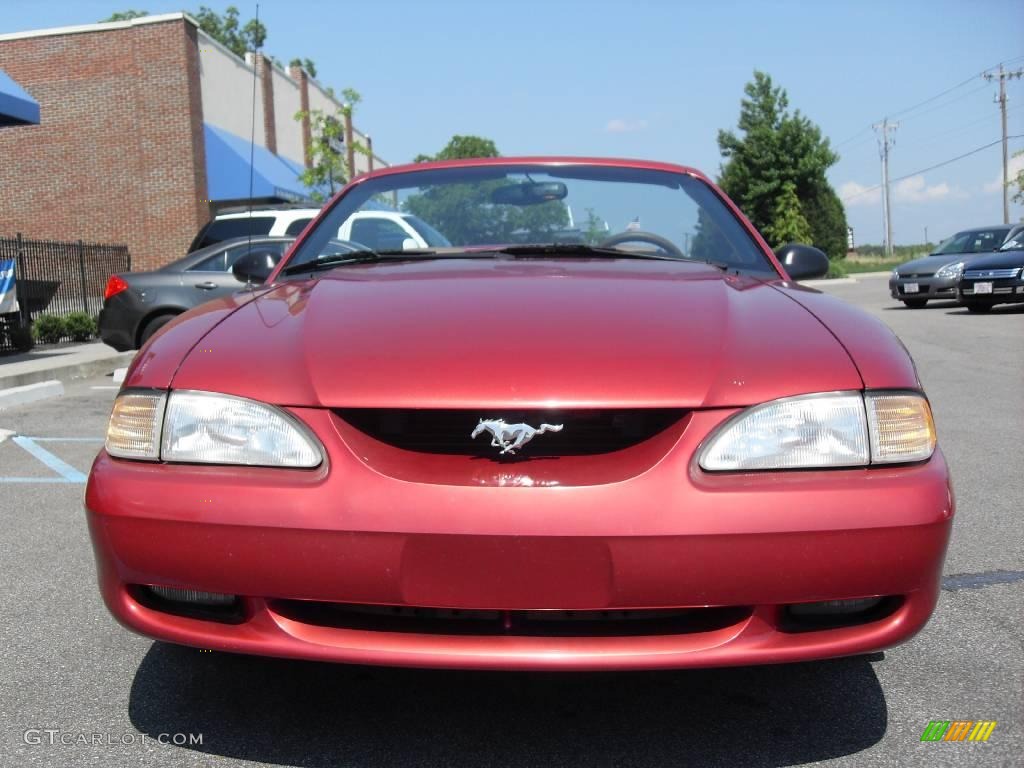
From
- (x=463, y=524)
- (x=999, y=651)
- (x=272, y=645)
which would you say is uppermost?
(x=463, y=524)

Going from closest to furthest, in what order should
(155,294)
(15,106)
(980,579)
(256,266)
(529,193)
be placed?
(980,579) → (256,266) → (529,193) → (155,294) → (15,106)

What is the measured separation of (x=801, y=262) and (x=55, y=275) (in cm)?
1843

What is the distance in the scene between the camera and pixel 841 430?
2.08 metres

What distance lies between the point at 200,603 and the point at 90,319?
50.1 feet

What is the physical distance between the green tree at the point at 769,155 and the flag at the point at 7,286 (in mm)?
36509

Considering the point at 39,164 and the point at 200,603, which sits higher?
the point at 39,164

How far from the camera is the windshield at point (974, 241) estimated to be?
18125 mm

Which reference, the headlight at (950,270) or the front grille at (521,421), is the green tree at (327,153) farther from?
the front grille at (521,421)

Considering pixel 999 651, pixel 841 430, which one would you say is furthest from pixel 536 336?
pixel 999 651

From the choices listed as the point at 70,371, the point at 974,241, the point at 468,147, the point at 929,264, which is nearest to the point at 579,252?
the point at 70,371

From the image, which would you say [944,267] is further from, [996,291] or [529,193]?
[529,193]

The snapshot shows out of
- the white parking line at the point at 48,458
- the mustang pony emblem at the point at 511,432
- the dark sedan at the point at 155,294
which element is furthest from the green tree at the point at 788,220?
the mustang pony emblem at the point at 511,432

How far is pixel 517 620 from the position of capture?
202 cm

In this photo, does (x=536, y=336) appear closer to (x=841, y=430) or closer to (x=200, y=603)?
(x=841, y=430)
